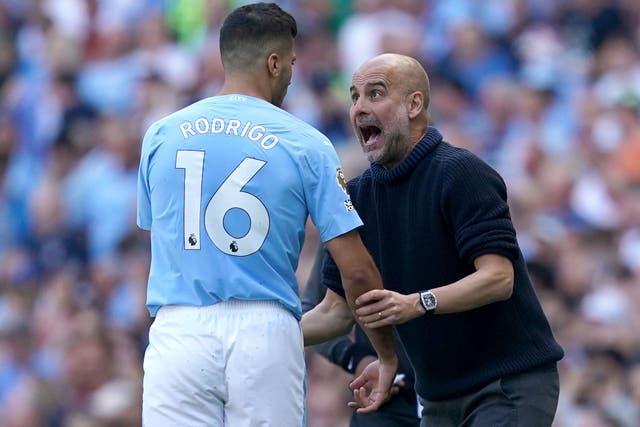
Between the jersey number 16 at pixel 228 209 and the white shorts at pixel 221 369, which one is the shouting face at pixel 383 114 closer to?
the jersey number 16 at pixel 228 209

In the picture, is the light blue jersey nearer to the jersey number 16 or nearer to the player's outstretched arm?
the jersey number 16

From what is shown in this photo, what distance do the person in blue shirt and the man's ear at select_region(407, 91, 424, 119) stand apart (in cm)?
51

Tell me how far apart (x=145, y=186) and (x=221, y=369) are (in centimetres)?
82

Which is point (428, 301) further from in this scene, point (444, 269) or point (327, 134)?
point (327, 134)

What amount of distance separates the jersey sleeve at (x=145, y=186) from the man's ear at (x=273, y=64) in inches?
20.4

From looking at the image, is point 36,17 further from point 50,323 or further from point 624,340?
point 624,340

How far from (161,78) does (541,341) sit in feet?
26.6

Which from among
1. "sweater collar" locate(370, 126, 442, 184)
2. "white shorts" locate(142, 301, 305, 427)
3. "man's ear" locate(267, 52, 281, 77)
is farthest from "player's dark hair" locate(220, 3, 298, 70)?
"white shorts" locate(142, 301, 305, 427)

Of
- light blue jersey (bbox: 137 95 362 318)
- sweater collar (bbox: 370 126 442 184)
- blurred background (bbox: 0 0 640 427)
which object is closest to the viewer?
light blue jersey (bbox: 137 95 362 318)

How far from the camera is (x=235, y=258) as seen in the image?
5645 millimetres

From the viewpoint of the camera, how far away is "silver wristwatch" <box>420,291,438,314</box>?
5.57 metres

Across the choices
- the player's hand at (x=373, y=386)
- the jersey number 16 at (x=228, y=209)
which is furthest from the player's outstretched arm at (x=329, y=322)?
the jersey number 16 at (x=228, y=209)

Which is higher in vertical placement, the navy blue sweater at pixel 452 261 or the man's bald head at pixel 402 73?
the man's bald head at pixel 402 73

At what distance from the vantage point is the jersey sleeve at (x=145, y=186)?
19.2 feet
